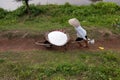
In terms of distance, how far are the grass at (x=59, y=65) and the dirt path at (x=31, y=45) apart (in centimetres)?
32

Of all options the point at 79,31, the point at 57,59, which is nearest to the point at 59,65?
the point at 57,59

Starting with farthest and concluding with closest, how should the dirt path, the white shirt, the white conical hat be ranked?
the dirt path
the white shirt
the white conical hat

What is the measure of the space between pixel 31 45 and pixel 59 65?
4.29 ft

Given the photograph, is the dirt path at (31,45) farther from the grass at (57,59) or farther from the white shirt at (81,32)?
the white shirt at (81,32)

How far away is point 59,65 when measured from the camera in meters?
6.91

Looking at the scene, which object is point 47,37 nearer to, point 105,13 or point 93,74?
point 93,74

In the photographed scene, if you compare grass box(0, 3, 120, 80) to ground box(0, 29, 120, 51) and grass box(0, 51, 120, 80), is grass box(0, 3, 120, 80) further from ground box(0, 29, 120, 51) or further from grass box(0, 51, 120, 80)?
ground box(0, 29, 120, 51)

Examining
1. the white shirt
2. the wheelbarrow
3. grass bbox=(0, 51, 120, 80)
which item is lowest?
grass bbox=(0, 51, 120, 80)

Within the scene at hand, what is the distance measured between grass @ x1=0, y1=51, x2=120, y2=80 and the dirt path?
316 millimetres

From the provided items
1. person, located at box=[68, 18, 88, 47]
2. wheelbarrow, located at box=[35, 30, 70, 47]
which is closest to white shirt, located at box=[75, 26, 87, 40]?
person, located at box=[68, 18, 88, 47]

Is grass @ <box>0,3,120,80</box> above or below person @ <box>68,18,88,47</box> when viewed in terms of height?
below

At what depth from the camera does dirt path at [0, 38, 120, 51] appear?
7.82 meters

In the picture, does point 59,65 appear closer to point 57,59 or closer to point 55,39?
point 57,59

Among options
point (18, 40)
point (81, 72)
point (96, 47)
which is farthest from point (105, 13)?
point (81, 72)
